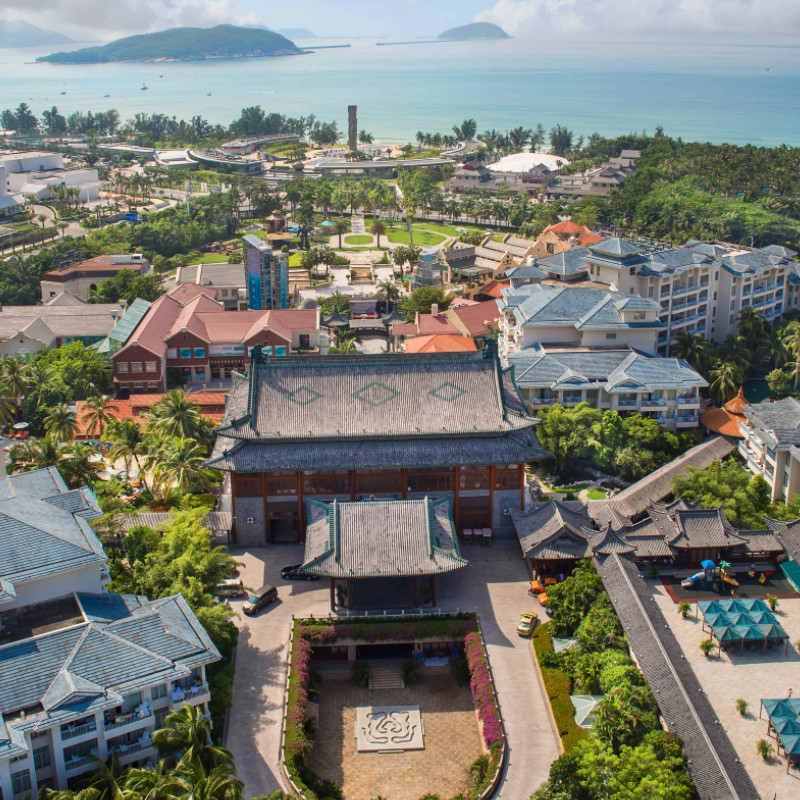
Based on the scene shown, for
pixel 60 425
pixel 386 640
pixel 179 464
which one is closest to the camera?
pixel 386 640

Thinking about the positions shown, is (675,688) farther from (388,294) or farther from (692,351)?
(388,294)

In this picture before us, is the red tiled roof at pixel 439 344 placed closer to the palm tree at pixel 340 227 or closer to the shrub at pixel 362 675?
the shrub at pixel 362 675

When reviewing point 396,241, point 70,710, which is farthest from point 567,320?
point 396,241

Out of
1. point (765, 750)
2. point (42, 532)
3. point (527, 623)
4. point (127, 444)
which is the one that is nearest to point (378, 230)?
point (127, 444)

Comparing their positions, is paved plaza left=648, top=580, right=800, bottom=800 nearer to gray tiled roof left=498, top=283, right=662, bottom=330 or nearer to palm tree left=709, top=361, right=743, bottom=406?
palm tree left=709, top=361, right=743, bottom=406

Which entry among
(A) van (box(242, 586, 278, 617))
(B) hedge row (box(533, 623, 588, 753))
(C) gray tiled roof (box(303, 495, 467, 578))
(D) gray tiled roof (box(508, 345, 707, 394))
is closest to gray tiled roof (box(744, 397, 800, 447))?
(D) gray tiled roof (box(508, 345, 707, 394))

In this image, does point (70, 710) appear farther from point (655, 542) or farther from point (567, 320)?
point (567, 320)
